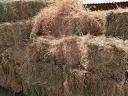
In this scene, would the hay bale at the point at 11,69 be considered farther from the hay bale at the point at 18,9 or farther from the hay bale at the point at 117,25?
the hay bale at the point at 117,25

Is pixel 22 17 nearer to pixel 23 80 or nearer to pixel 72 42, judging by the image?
pixel 23 80

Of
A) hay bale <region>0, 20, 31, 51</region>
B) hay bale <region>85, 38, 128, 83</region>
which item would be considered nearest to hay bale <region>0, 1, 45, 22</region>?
hay bale <region>0, 20, 31, 51</region>

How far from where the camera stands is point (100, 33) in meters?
8.48

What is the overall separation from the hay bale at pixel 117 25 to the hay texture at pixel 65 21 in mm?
413

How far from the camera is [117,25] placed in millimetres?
8008

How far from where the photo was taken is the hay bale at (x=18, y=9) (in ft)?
31.8

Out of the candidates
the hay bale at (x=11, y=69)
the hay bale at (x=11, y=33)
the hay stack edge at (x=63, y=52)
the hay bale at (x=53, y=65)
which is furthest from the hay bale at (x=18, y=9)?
the hay bale at (x=53, y=65)

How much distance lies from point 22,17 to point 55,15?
1325 millimetres

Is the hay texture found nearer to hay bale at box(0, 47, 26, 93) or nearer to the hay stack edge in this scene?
the hay stack edge

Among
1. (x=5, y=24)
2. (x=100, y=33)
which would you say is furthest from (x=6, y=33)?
(x=100, y=33)

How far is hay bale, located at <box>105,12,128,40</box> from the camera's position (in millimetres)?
7860

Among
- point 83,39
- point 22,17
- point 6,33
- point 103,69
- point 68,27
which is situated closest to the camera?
point 103,69

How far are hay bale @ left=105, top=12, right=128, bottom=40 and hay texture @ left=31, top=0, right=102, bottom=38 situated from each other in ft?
1.36

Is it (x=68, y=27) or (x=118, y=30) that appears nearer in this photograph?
(x=118, y=30)
